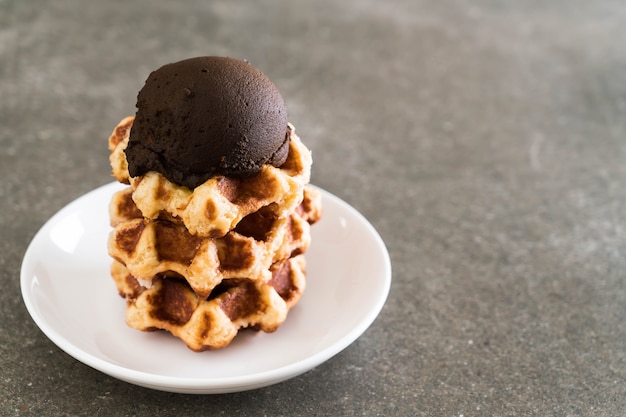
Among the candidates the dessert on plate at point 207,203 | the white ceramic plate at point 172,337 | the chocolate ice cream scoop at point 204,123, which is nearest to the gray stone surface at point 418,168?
the white ceramic plate at point 172,337

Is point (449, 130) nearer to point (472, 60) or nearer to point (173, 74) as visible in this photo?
point (472, 60)

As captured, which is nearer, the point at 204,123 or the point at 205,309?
the point at 204,123

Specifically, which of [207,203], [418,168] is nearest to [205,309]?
[207,203]

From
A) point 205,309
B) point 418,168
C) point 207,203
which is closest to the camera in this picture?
point 207,203

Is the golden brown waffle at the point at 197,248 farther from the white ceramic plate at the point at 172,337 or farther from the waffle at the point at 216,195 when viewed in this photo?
the white ceramic plate at the point at 172,337

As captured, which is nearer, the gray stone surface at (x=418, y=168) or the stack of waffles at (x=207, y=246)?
the stack of waffles at (x=207, y=246)

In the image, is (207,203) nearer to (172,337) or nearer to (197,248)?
(197,248)

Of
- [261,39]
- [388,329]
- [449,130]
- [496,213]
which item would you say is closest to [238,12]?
[261,39]

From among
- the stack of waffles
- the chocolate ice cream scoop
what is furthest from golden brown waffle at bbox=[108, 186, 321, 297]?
the chocolate ice cream scoop
